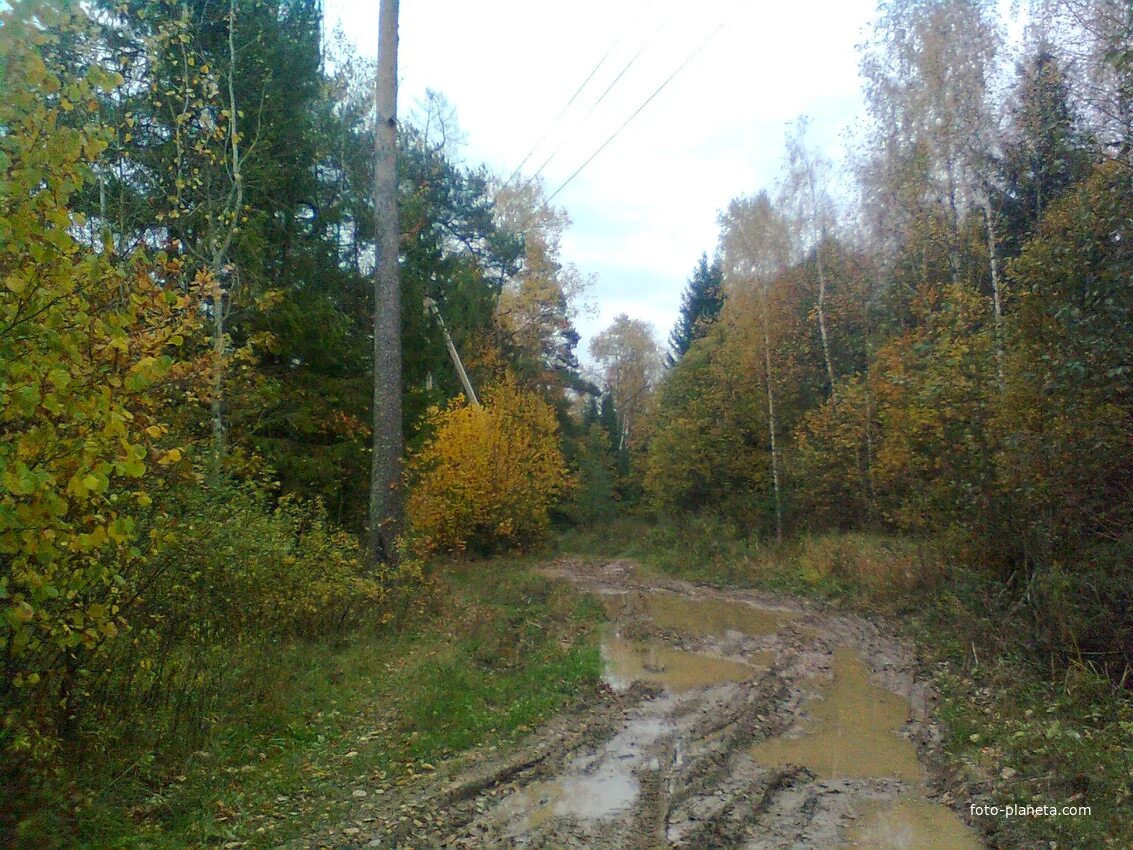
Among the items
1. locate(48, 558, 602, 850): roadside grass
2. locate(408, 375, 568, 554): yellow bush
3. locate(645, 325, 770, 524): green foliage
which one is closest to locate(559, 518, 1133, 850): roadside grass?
locate(48, 558, 602, 850): roadside grass

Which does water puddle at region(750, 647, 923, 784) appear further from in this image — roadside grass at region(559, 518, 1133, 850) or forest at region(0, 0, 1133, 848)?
forest at region(0, 0, 1133, 848)

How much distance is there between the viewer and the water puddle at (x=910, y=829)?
17.0ft

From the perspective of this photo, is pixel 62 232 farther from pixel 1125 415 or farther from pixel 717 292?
pixel 717 292

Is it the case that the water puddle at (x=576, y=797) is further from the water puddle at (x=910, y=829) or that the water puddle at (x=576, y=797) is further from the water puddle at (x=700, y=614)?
the water puddle at (x=700, y=614)

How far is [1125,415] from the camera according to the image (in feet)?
28.7

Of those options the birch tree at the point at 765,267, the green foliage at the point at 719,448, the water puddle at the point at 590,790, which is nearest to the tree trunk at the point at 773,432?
the birch tree at the point at 765,267

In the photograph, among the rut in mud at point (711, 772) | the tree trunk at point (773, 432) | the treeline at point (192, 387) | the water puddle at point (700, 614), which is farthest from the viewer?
the tree trunk at point (773, 432)

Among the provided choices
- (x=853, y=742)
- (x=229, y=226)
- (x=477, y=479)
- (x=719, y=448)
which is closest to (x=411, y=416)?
(x=477, y=479)

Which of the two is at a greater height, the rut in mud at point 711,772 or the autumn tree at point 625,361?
the autumn tree at point 625,361

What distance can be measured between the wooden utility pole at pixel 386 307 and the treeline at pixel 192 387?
0.96m

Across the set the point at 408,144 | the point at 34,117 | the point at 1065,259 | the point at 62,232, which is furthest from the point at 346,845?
the point at 408,144

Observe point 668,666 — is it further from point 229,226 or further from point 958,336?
point 229,226

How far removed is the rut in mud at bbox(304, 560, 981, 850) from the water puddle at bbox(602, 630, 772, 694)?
4 centimetres

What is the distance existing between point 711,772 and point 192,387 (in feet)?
17.5
